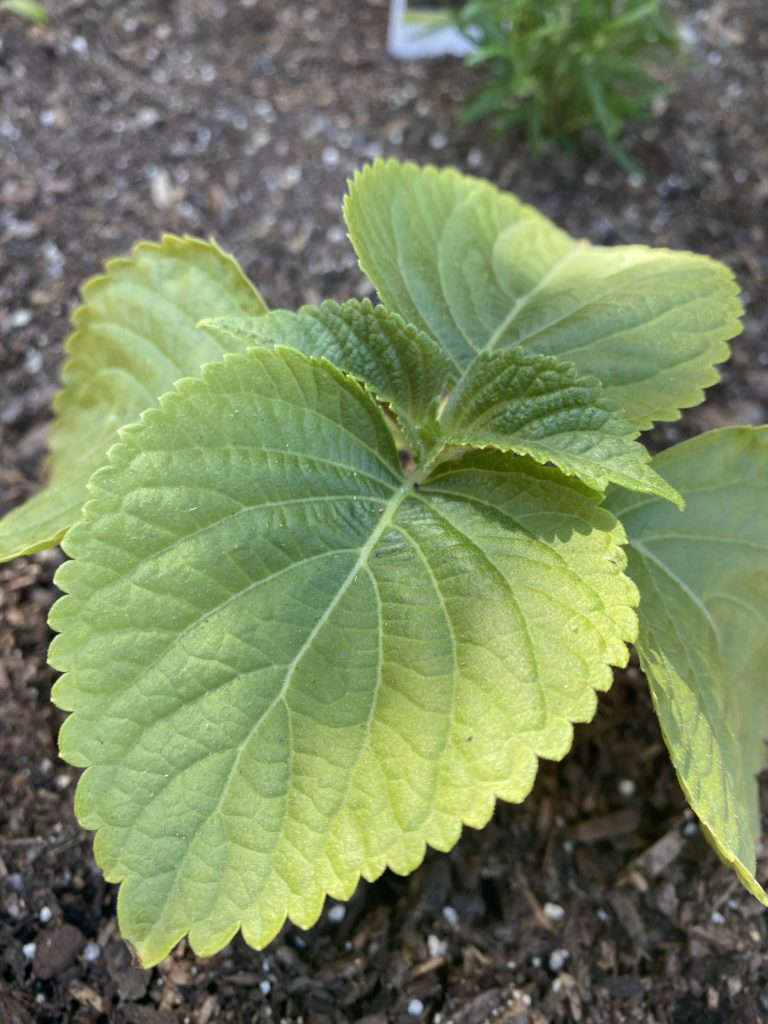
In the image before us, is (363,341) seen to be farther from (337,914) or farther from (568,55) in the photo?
(568,55)

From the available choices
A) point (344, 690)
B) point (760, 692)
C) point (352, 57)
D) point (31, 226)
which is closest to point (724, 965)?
point (760, 692)

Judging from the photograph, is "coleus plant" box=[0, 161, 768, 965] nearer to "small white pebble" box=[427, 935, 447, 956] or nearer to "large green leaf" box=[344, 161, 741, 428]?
"large green leaf" box=[344, 161, 741, 428]

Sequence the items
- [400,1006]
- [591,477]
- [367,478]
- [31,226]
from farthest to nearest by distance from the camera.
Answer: [31,226] < [400,1006] < [367,478] < [591,477]

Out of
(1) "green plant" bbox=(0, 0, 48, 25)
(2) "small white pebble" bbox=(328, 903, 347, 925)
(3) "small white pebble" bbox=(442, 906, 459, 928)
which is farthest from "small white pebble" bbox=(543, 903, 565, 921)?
(1) "green plant" bbox=(0, 0, 48, 25)

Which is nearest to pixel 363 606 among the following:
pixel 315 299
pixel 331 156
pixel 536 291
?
pixel 536 291

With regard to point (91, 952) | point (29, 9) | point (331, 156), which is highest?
point (29, 9)

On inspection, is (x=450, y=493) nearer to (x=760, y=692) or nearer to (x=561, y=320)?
(x=561, y=320)

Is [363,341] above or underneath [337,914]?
above

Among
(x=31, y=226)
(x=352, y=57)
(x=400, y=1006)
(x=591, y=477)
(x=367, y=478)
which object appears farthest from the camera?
(x=352, y=57)

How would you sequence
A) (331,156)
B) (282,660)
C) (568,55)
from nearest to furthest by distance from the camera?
(282,660) → (568,55) → (331,156)
